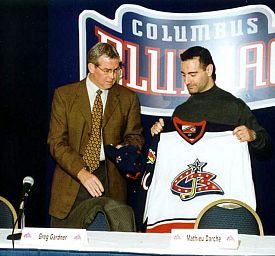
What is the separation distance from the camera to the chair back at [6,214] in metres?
4.48

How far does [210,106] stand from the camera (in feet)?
16.4

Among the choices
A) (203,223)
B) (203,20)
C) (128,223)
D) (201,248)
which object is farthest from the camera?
(203,20)

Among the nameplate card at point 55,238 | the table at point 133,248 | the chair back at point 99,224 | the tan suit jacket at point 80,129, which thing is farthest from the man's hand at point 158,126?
the nameplate card at point 55,238

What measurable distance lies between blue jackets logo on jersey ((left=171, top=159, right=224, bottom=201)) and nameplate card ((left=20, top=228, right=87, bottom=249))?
1744 mm

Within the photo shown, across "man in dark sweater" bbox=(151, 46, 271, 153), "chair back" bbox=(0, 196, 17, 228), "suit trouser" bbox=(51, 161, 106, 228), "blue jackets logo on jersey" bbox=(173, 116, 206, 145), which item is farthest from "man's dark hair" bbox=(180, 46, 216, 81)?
"chair back" bbox=(0, 196, 17, 228)

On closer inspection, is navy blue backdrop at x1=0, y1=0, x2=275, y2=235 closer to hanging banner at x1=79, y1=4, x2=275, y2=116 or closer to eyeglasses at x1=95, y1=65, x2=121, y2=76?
hanging banner at x1=79, y1=4, x2=275, y2=116

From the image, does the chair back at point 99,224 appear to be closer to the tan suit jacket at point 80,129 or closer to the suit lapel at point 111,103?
the tan suit jacket at point 80,129

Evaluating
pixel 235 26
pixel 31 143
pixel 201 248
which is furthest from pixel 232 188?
pixel 201 248

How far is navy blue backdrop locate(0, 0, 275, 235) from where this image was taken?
16.7ft

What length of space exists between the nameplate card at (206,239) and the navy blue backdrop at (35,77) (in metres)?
1.83

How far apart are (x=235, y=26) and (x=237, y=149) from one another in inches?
31.7

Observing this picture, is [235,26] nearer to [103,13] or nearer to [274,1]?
[274,1]

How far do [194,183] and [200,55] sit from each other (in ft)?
2.80

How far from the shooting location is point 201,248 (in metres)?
3.21
